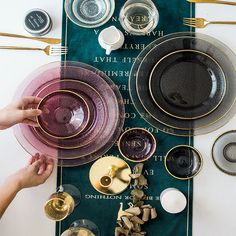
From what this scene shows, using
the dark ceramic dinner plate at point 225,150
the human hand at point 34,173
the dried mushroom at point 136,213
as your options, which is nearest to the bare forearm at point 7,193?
the human hand at point 34,173

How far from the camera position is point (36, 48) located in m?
1.09

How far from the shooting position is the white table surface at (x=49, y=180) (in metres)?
1.08

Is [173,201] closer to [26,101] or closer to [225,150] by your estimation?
[225,150]

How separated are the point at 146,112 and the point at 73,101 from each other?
0.63ft

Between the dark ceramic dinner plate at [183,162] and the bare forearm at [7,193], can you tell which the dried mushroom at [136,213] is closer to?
the dark ceramic dinner plate at [183,162]

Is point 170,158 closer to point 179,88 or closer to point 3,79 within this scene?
point 179,88

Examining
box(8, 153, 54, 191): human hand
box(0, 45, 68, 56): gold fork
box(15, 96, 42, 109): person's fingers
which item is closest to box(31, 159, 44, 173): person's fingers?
box(8, 153, 54, 191): human hand

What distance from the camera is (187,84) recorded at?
1.08 meters

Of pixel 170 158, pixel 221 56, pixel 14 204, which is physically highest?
pixel 221 56

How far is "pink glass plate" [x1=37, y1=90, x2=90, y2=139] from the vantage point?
105 cm

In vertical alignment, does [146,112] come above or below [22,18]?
below

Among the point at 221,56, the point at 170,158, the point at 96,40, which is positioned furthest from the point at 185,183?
the point at 96,40

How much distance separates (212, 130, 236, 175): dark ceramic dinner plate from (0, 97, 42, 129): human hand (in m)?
0.47

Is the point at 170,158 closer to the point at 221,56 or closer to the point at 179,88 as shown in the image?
the point at 179,88
